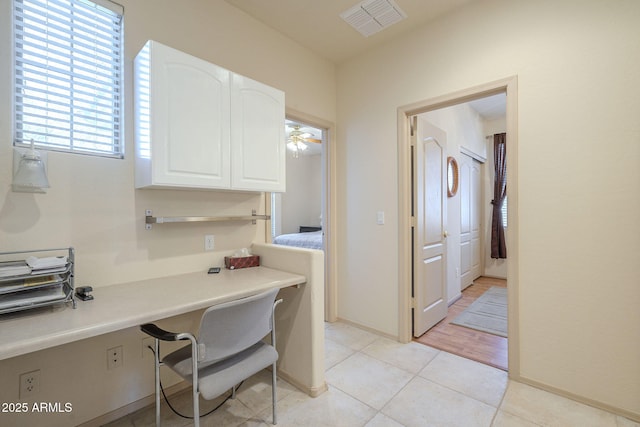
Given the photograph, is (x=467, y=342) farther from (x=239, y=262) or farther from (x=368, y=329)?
(x=239, y=262)

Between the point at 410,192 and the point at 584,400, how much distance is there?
5.82 ft

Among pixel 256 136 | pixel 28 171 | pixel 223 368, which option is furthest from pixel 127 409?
pixel 256 136

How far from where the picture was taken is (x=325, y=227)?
3.06m

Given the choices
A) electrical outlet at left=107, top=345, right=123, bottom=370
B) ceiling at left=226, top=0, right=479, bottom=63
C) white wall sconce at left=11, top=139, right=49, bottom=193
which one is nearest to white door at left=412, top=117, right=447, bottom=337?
ceiling at left=226, top=0, right=479, bottom=63

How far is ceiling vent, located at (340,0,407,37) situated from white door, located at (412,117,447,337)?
83 cm

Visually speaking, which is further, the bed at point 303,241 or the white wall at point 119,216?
the bed at point 303,241

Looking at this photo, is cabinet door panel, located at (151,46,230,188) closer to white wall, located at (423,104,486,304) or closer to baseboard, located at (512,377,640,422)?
white wall, located at (423,104,486,304)

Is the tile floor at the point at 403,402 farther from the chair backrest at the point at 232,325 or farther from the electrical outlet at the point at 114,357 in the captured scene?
the chair backrest at the point at 232,325

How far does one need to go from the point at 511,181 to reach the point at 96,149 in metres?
2.64

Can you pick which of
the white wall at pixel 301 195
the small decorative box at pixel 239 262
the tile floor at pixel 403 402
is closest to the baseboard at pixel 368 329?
the tile floor at pixel 403 402

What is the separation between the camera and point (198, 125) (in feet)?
5.46

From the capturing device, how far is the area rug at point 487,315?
2.88 metres

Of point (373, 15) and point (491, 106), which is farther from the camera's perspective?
point (491, 106)

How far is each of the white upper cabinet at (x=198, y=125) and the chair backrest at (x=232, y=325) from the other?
2.62 feet
